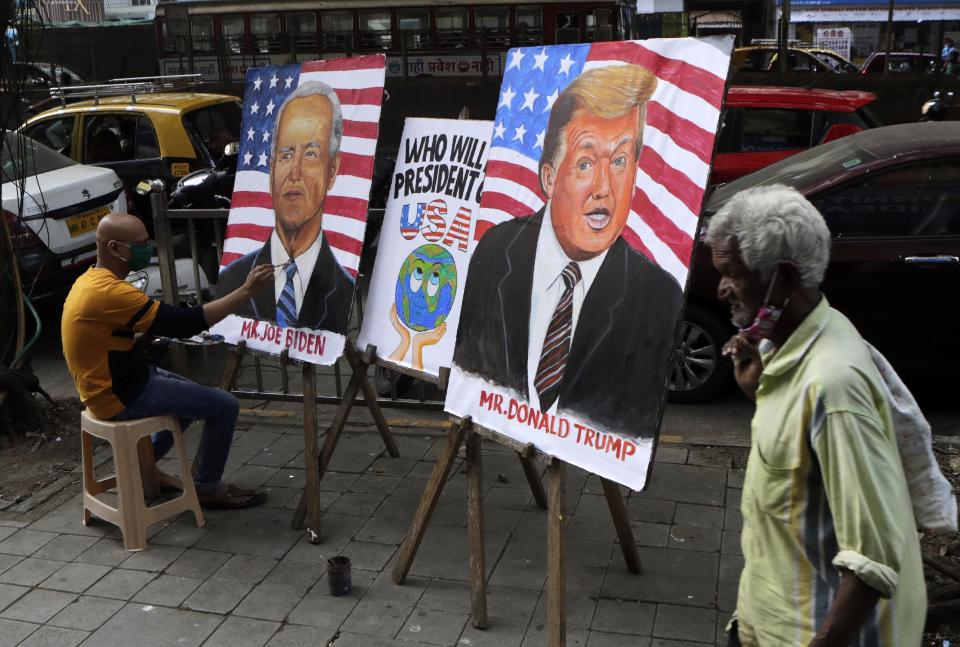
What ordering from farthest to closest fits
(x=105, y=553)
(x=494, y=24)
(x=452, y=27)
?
(x=452, y=27) < (x=494, y=24) < (x=105, y=553)

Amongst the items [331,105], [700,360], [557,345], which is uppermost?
[331,105]

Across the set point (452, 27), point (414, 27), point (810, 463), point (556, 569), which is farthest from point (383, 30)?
point (810, 463)

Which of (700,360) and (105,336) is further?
(700,360)

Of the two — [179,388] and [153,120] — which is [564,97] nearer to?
[179,388]

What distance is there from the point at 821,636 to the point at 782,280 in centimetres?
76

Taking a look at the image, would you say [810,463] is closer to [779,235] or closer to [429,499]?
[779,235]

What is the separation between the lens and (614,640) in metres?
3.98

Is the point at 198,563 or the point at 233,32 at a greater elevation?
the point at 233,32

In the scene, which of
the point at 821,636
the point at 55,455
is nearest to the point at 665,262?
the point at 821,636

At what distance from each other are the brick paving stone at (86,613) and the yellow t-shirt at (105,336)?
87 cm

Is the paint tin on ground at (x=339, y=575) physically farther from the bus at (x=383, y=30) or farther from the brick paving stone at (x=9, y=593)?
the bus at (x=383, y=30)

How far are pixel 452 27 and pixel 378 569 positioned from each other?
19.4 metres

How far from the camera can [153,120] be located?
1096 centimetres

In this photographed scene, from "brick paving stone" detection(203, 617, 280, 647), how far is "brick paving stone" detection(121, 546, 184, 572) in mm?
661
